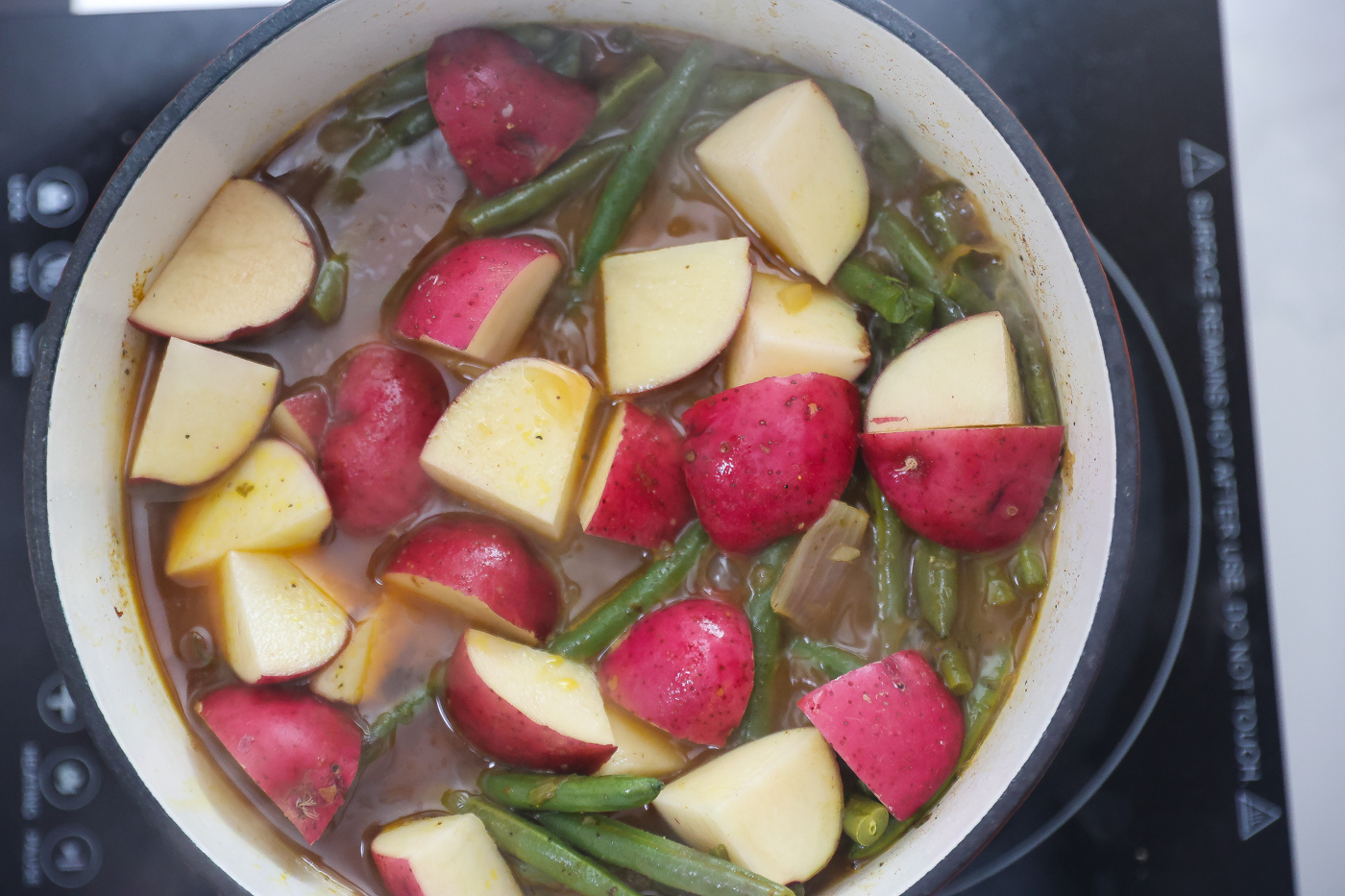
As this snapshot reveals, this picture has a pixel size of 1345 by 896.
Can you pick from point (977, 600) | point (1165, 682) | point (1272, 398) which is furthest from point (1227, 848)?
point (1272, 398)

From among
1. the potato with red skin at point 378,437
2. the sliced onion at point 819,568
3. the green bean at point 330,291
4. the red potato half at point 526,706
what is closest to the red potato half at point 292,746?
the red potato half at point 526,706

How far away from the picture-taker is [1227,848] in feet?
5.59

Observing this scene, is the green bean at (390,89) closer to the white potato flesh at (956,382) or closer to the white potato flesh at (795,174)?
the white potato flesh at (795,174)

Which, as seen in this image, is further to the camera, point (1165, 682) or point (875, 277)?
point (1165, 682)

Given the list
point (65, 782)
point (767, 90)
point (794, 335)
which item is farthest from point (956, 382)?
point (65, 782)

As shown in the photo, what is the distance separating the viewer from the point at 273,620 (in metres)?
1.50

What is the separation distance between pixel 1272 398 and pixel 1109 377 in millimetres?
580

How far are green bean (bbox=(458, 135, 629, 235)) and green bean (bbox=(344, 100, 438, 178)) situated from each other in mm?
172

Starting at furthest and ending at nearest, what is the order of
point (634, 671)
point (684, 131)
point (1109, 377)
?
point (684, 131) < point (634, 671) < point (1109, 377)

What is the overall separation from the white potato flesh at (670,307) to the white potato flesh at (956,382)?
1.00 ft

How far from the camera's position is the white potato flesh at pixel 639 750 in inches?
61.1

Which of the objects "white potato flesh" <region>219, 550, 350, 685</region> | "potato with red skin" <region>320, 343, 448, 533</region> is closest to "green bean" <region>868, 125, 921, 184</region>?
"potato with red skin" <region>320, 343, 448, 533</region>

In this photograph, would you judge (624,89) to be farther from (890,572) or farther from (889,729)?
(889,729)

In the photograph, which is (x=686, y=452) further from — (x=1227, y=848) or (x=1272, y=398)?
(x=1227, y=848)
